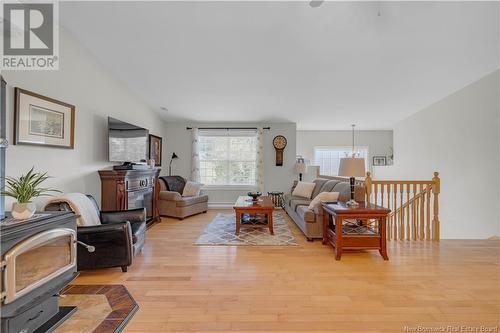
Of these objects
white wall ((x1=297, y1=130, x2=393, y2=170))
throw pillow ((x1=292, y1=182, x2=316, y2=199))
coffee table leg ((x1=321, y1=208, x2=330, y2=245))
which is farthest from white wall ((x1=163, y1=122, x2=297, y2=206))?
coffee table leg ((x1=321, y1=208, x2=330, y2=245))

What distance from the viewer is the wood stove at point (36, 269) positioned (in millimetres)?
1384

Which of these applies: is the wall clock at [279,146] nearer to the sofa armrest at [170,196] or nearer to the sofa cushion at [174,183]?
the sofa cushion at [174,183]

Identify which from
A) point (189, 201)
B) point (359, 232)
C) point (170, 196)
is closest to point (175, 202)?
point (170, 196)

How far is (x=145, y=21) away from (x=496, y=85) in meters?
5.17

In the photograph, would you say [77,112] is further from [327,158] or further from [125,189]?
[327,158]

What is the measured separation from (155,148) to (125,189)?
7.17 ft

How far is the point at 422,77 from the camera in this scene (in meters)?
3.85

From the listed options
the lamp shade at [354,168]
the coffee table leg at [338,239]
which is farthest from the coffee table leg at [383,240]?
the lamp shade at [354,168]

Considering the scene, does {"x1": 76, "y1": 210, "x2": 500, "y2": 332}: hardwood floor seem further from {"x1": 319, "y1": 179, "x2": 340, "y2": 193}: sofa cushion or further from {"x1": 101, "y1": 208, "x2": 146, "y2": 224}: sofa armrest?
{"x1": 319, "y1": 179, "x2": 340, "y2": 193}: sofa cushion

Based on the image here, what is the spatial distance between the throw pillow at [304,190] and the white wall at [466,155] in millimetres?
2595

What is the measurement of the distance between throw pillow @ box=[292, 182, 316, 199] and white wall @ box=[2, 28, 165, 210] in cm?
381

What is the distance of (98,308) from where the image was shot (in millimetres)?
1872

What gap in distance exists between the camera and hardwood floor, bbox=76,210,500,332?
1716 mm

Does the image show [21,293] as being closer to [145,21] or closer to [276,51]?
[145,21]
